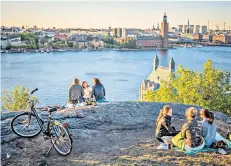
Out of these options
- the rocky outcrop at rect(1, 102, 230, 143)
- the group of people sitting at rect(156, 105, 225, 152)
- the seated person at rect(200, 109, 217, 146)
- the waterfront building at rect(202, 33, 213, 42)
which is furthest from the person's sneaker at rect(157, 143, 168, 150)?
the waterfront building at rect(202, 33, 213, 42)

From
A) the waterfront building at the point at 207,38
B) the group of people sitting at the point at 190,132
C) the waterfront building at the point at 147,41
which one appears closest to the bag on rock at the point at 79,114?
the group of people sitting at the point at 190,132

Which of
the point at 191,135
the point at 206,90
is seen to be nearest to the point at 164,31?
the point at 206,90

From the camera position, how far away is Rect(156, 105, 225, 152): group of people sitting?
12.3 feet

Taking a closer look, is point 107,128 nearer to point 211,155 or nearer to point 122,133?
point 122,133

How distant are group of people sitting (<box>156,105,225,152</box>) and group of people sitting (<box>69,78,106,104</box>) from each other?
1.75m

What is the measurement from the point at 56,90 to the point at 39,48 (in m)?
46.8

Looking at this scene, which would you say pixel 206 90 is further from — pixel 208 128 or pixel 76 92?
pixel 208 128

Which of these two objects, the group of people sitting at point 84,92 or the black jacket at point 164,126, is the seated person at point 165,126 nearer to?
the black jacket at point 164,126

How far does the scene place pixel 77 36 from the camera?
101 meters

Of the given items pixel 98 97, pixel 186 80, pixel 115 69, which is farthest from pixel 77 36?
pixel 98 97

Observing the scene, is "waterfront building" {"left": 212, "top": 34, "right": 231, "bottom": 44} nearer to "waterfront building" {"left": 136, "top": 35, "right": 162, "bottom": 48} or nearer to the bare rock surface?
"waterfront building" {"left": 136, "top": 35, "right": 162, "bottom": 48}

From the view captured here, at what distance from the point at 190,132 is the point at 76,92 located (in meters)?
2.34

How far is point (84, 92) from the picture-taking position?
5.71m

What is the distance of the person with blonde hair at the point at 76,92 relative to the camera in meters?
5.53
